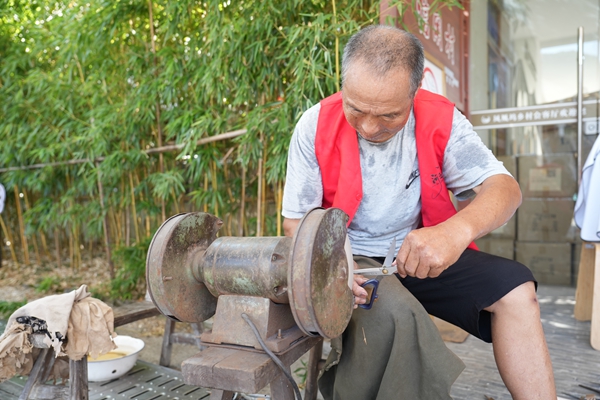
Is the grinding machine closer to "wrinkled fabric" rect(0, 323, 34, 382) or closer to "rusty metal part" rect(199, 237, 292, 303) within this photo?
"rusty metal part" rect(199, 237, 292, 303)

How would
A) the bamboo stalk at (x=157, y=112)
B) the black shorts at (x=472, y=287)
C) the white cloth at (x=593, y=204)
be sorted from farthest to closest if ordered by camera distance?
the bamboo stalk at (x=157, y=112) < the white cloth at (x=593, y=204) < the black shorts at (x=472, y=287)

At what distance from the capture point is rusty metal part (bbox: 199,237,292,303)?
1089 mm

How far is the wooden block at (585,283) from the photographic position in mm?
3146

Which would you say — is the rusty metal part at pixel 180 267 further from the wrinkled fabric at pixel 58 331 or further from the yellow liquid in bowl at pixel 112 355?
the yellow liquid in bowl at pixel 112 355

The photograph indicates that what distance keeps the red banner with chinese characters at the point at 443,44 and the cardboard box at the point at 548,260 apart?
4.83ft

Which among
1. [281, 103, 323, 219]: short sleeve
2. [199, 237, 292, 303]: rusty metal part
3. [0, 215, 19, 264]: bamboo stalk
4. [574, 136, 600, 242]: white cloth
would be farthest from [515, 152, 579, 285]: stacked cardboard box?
[0, 215, 19, 264]: bamboo stalk

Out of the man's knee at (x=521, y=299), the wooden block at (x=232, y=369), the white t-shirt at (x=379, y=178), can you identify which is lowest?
the wooden block at (x=232, y=369)

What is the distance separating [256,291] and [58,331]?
34.1 inches

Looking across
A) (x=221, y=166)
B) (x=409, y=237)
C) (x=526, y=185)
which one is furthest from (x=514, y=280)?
(x=526, y=185)

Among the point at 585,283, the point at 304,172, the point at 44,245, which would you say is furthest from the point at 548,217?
the point at 44,245

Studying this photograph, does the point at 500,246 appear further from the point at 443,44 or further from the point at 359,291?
the point at 359,291

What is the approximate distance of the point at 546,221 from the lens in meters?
4.36

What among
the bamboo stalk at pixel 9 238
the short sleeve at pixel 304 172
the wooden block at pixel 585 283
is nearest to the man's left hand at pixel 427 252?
the short sleeve at pixel 304 172

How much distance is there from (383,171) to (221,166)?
6.48ft
